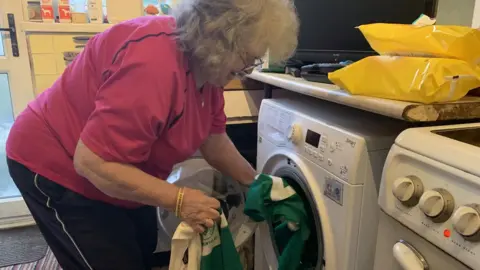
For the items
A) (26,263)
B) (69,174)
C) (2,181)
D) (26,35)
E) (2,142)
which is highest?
(26,35)

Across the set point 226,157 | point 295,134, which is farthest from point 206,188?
point 295,134

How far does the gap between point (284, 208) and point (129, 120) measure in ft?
1.71

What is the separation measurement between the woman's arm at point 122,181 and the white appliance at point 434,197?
0.48 meters

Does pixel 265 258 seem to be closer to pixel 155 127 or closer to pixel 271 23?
pixel 155 127

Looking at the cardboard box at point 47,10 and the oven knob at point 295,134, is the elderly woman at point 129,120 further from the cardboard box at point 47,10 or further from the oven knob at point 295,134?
the cardboard box at point 47,10

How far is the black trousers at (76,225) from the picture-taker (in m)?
1.04

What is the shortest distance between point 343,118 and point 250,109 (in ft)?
2.34

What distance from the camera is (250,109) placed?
1.77 meters

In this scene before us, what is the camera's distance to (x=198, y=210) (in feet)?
3.28

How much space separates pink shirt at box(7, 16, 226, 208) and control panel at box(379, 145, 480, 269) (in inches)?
19.0

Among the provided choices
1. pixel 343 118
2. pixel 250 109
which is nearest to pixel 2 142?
pixel 250 109

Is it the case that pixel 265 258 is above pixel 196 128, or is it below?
below

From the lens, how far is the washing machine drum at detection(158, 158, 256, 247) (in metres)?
1.67

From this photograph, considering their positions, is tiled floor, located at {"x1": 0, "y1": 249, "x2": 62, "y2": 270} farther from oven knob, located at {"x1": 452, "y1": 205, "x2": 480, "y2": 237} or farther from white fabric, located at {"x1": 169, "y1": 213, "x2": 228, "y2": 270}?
oven knob, located at {"x1": 452, "y1": 205, "x2": 480, "y2": 237}
